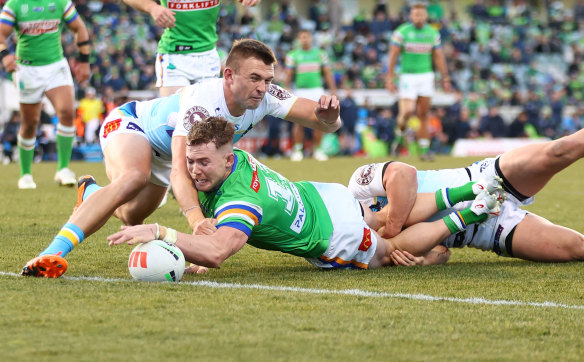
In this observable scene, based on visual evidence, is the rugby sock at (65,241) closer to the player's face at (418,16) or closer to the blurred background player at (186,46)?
the blurred background player at (186,46)

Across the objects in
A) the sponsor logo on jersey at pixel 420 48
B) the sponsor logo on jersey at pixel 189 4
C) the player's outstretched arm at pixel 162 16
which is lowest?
the sponsor logo on jersey at pixel 420 48

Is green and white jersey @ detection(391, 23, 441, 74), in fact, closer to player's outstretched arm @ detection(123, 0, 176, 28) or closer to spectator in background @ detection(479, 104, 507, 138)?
spectator in background @ detection(479, 104, 507, 138)

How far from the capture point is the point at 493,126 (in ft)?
85.0

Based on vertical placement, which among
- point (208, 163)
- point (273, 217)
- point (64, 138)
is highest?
point (208, 163)

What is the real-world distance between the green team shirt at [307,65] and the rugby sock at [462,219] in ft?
47.2

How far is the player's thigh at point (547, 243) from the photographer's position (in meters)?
6.11

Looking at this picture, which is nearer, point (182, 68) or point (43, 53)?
point (182, 68)

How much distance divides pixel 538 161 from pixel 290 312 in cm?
253

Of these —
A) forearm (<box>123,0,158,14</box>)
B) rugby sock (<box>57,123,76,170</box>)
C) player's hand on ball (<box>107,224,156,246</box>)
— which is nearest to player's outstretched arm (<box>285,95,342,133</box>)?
player's hand on ball (<box>107,224,156,246</box>)

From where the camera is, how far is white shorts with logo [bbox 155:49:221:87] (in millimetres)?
9086

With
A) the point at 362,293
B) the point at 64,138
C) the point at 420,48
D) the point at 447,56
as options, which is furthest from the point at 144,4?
the point at 447,56

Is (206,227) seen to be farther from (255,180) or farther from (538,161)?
(538,161)

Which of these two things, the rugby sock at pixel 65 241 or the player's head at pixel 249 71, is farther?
the player's head at pixel 249 71

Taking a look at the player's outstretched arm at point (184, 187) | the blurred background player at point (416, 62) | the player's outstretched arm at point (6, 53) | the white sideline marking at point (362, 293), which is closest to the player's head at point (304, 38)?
the blurred background player at point (416, 62)
